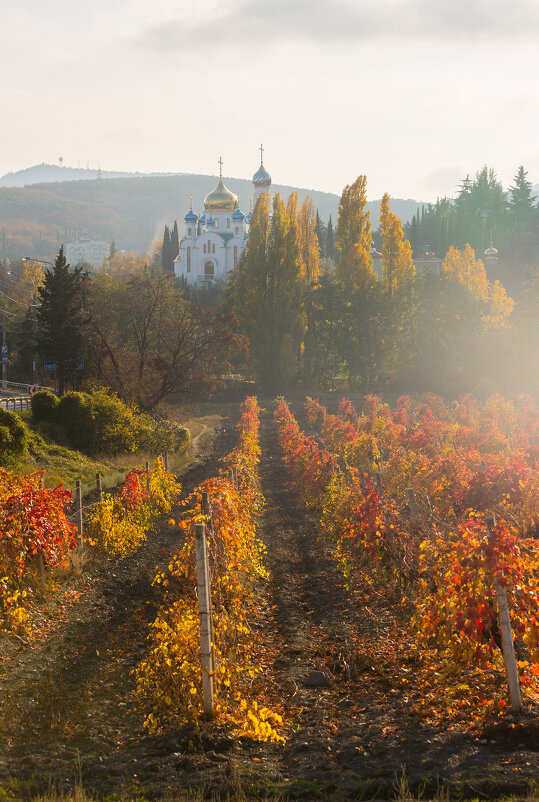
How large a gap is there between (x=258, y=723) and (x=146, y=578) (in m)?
6.08

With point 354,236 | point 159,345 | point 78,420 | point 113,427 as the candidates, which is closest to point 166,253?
point 354,236

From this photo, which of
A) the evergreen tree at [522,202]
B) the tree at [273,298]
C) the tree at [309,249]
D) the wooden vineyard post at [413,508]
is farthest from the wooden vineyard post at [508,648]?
the evergreen tree at [522,202]

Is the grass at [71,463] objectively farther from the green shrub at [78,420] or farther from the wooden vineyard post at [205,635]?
the wooden vineyard post at [205,635]

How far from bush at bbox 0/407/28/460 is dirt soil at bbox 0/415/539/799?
11299 millimetres

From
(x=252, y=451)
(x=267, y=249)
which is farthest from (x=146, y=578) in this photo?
(x=267, y=249)

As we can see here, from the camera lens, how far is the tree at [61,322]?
35656 mm

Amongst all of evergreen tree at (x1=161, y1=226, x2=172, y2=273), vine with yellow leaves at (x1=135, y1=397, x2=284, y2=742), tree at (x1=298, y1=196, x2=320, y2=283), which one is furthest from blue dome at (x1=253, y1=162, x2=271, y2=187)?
vine with yellow leaves at (x1=135, y1=397, x2=284, y2=742)

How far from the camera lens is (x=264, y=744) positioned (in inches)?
263

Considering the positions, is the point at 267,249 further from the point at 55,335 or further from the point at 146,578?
the point at 146,578

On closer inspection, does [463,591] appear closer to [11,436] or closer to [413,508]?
[413,508]

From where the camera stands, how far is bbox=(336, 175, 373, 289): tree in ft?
171

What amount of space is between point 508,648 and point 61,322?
32223 mm

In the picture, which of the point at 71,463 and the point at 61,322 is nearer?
the point at 71,463

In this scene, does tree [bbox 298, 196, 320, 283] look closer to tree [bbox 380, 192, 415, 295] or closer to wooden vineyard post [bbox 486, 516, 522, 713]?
tree [bbox 380, 192, 415, 295]
